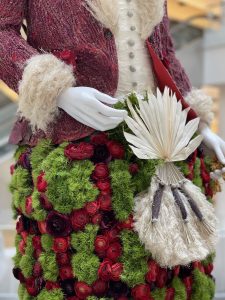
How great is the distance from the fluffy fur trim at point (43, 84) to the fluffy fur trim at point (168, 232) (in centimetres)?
29

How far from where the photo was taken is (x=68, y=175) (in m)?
1.10

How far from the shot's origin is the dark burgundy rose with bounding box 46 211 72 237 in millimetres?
1115

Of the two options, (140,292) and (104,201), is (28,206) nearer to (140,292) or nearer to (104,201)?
(104,201)

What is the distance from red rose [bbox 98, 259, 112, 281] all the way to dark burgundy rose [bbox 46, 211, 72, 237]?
104mm

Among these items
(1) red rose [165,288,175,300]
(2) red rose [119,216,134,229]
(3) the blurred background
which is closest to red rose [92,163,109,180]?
(2) red rose [119,216,134,229]

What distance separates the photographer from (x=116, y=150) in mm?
1142

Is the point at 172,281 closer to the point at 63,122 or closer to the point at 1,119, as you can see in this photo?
the point at 63,122

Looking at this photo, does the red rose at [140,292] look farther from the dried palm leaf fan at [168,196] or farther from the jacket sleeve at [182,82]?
the jacket sleeve at [182,82]

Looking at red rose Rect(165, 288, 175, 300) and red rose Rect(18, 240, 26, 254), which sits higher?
red rose Rect(18, 240, 26, 254)

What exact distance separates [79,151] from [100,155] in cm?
5

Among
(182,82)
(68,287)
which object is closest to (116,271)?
(68,287)

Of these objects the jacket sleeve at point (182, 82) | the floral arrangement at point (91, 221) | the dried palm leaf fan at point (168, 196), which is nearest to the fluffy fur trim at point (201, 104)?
the jacket sleeve at point (182, 82)

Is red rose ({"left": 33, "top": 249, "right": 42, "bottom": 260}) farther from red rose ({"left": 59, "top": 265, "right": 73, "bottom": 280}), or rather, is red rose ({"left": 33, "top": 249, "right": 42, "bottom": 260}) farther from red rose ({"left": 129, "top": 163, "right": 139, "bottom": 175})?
red rose ({"left": 129, "top": 163, "right": 139, "bottom": 175})

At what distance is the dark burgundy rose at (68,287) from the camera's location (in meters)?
1.15
